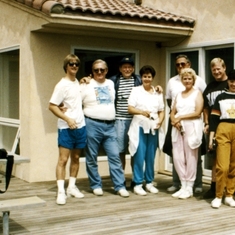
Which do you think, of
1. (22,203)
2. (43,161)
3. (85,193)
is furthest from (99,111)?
(22,203)

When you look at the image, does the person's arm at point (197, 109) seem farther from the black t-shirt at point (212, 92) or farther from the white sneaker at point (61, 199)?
the white sneaker at point (61, 199)

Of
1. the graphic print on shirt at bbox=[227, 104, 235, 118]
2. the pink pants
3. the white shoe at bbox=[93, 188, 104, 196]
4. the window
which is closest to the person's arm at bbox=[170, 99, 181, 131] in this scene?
the pink pants

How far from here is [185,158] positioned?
6754 millimetres

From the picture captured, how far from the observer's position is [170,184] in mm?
7781

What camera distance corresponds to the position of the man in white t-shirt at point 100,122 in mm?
6656

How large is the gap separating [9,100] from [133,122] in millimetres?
2971

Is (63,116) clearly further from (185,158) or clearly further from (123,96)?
(185,158)

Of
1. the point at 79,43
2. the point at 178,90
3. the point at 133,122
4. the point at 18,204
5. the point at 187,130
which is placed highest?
the point at 79,43

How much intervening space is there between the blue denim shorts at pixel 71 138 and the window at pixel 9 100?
2144 mm

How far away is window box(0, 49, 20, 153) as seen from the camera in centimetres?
848

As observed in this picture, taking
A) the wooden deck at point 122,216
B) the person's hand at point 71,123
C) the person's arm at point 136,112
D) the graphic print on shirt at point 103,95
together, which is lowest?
the wooden deck at point 122,216

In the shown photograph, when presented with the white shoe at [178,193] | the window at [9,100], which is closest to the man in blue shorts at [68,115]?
the white shoe at [178,193]

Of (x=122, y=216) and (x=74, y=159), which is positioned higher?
(x=74, y=159)

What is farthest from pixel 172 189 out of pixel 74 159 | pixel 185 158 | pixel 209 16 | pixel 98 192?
pixel 209 16
